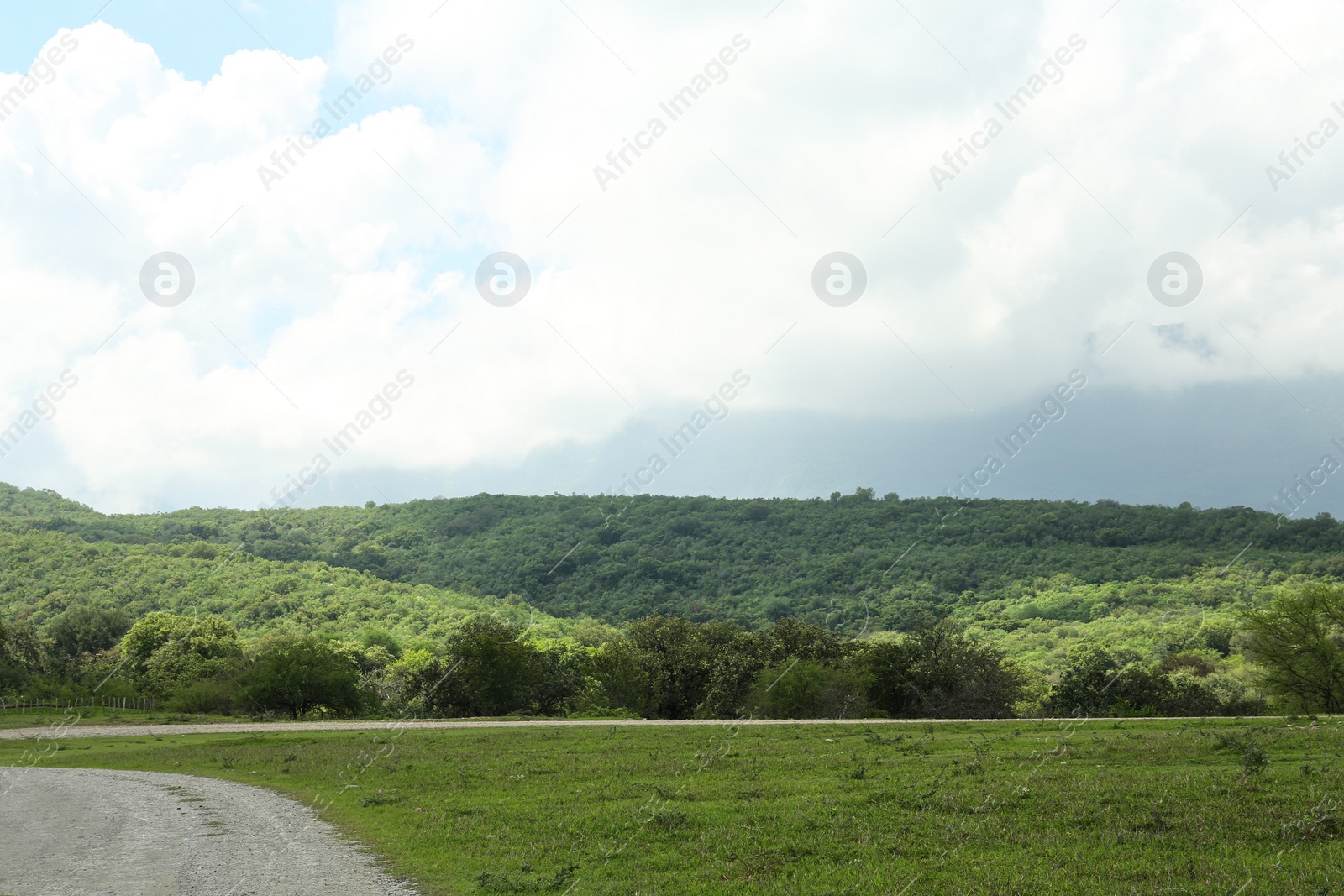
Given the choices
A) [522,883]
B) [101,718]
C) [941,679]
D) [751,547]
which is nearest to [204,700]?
[101,718]

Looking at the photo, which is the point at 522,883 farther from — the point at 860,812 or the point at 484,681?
the point at 484,681

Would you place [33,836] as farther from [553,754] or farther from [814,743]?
[814,743]

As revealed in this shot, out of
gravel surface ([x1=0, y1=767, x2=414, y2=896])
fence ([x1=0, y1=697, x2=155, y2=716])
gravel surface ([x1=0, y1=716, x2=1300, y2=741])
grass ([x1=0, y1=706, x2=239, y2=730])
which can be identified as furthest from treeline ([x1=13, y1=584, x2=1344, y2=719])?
gravel surface ([x1=0, y1=767, x2=414, y2=896])

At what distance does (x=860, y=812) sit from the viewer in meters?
15.2

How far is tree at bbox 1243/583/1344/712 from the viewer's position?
44250 mm

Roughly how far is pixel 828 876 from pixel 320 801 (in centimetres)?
1345

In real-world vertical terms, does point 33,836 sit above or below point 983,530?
below

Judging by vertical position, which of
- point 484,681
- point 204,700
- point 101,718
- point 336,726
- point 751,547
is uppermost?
point 751,547

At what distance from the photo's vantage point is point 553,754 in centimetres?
2780

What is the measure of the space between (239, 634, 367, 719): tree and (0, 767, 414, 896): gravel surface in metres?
33.4

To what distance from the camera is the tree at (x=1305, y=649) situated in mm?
44250

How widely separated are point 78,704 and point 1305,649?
75376mm

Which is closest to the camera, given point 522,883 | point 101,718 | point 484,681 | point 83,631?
point 522,883

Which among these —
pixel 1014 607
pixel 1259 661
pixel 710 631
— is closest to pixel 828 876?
pixel 1259 661
